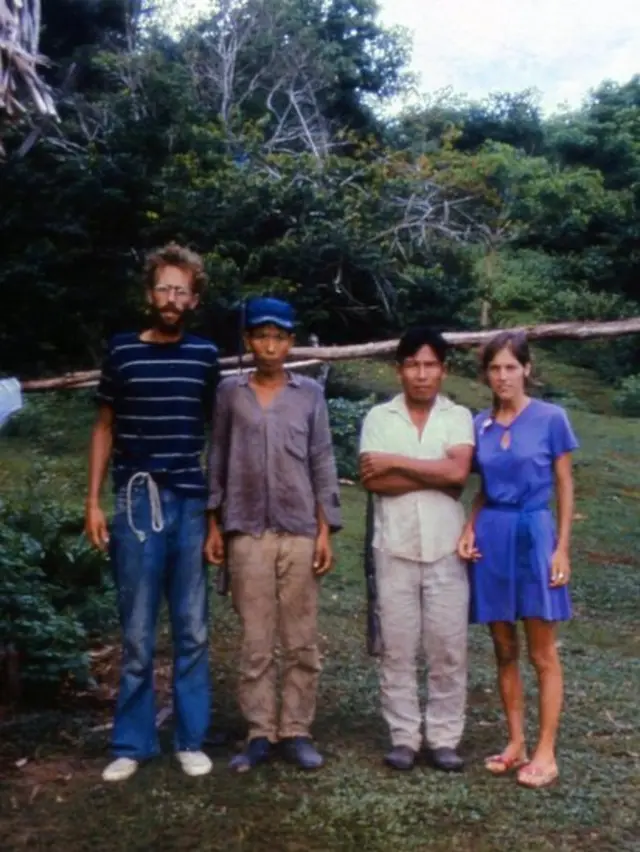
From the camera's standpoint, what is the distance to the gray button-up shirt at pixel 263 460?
4203 millimetres

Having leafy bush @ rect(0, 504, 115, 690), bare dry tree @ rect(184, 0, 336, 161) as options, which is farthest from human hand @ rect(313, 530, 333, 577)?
bare dry tree @ rect(184, 0, 336, 161)

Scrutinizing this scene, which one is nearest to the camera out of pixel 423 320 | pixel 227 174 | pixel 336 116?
pixel 227 174

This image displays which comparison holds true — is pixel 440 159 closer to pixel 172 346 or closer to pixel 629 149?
pixel 629 149

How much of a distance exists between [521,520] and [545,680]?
0.61m

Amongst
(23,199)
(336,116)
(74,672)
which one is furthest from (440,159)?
(74,672)

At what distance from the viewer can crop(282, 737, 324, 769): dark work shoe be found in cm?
430

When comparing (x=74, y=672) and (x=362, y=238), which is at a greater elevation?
(x=362, y=238)

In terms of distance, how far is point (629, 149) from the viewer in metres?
28.0

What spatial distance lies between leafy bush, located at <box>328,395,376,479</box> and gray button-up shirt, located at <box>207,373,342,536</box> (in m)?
7.94

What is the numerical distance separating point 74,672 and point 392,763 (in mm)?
1658

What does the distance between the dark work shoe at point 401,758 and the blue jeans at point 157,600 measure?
0.73 m

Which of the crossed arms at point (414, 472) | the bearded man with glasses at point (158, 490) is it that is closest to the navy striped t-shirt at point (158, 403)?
the bearded man with glasses at point (158, 490)

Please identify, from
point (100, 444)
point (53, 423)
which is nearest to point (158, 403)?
point (100, 444)

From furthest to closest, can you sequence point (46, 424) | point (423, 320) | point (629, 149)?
point (629, 149)
point (423, 320)
point (46, 424)
